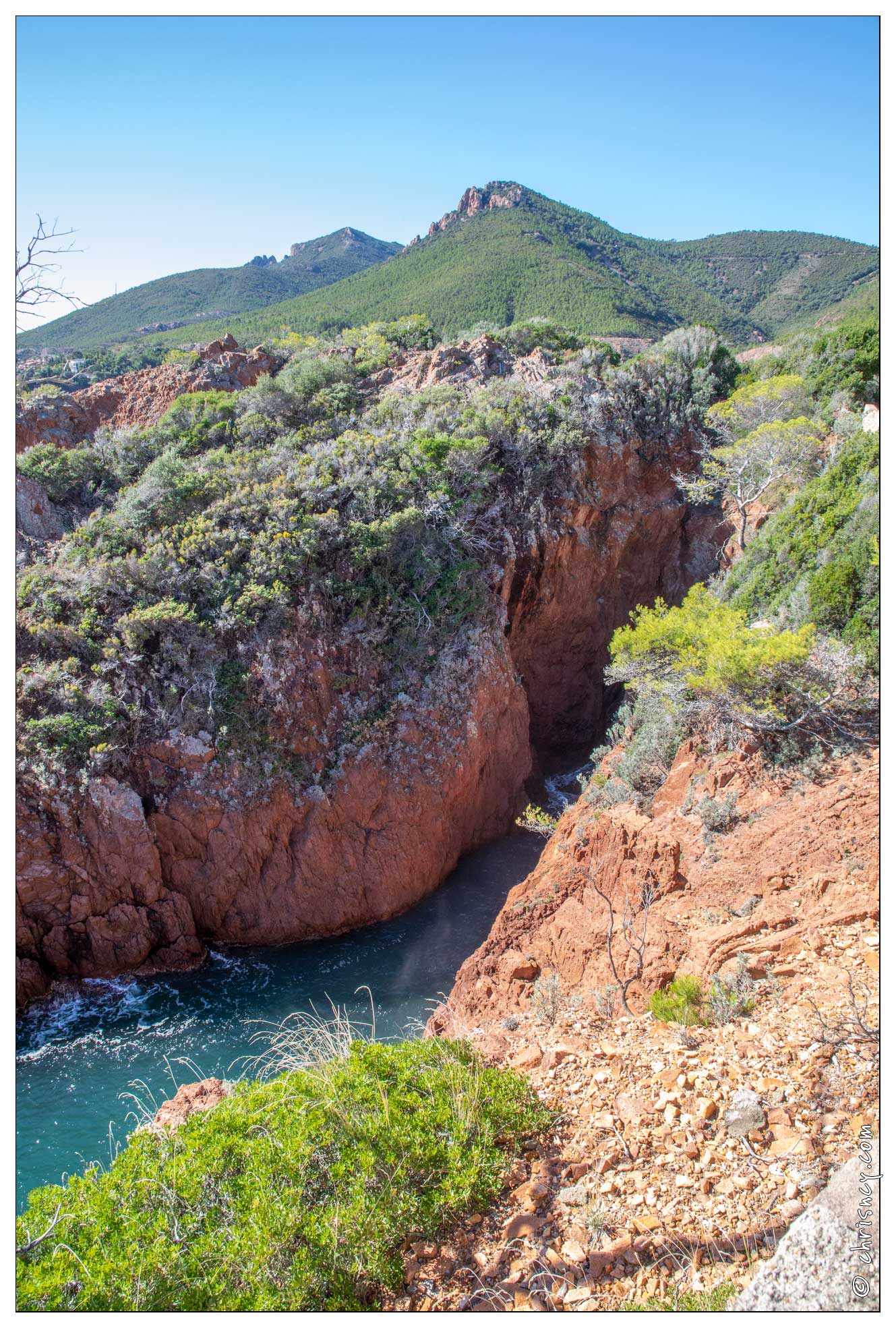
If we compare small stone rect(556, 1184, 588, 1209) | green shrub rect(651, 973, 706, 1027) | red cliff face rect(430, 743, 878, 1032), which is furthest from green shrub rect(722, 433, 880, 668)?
small stone rect(556, 1184, 588, 1209)

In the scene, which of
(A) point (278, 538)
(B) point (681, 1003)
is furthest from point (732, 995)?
(A) point (278, 538)

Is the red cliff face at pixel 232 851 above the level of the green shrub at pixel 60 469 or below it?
below

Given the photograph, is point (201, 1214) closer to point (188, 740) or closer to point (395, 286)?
point (188, 740)

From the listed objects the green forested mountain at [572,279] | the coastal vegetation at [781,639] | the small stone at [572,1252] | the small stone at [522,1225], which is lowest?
the small stone at [522,1225]

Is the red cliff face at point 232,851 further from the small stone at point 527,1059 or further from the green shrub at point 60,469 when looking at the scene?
the small stone at point 527,1059

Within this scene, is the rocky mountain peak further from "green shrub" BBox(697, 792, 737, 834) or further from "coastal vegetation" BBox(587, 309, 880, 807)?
"green shrub" BBox(697, 792, 737, 834)

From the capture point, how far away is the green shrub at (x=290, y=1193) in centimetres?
368

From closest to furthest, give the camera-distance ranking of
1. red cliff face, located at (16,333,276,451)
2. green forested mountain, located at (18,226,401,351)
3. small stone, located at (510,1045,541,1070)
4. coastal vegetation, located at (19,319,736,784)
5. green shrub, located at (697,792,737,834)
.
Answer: small stone, located at (510,1045,541,1070) < green shrub, located at (697,792,737,834) < coastal vegetation, located at (19,319,736,784) < red cliff face, located at (16,333,276,451) < green forested mountain, located at (18,226,401,351)

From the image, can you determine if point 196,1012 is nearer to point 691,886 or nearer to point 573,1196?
point 691,886

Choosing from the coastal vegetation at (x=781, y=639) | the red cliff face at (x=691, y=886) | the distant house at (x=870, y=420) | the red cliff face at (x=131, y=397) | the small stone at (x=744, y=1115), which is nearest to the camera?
the small stone at (x=744, y=1115)

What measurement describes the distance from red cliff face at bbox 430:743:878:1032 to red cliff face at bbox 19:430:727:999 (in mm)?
4482

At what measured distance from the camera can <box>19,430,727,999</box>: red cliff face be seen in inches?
468

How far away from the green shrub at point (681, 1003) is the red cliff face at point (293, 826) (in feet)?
26.9

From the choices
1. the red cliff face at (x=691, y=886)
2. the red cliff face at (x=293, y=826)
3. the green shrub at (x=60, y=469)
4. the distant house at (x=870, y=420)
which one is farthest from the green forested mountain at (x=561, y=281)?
the red cliff face at (x=691, y=886)
